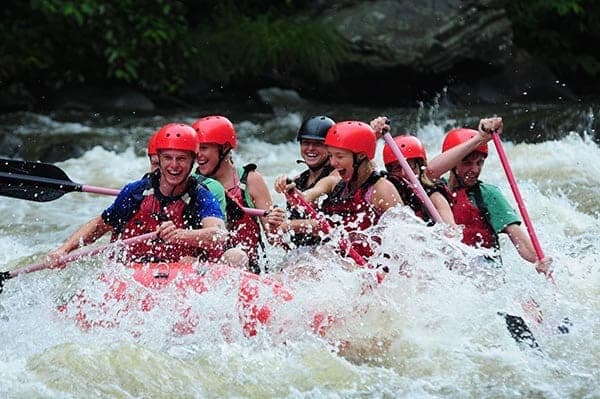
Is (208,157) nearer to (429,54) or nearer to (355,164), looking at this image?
(355,164)

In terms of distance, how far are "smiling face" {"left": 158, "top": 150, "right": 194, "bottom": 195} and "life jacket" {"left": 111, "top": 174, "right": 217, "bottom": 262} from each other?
0.11 metres

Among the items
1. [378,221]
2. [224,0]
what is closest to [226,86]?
[224,0]

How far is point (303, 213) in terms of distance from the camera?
261 inches

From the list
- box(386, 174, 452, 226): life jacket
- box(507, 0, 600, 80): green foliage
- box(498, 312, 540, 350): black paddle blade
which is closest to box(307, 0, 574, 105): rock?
box(507, 0, 600, 80): green foliage

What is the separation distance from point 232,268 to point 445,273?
4.10 ft

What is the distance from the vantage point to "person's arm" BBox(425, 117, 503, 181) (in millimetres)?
6875

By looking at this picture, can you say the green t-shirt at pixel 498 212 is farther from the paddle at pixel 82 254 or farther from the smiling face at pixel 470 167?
the paddle at pixel 82 254

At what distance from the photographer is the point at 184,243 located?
20.8 feet

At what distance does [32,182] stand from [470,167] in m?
2.76

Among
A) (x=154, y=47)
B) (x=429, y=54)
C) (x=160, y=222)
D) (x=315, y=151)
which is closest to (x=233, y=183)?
(x=315, y=151)

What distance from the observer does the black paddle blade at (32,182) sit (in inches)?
280

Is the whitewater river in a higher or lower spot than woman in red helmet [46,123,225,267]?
lower

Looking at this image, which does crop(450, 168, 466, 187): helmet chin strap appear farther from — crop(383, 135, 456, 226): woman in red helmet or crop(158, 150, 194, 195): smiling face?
crop(158, 150, 194, 195): smiling face

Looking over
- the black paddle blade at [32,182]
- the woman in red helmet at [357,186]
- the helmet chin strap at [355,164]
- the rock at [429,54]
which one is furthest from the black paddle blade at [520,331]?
the rock at [429,54]
